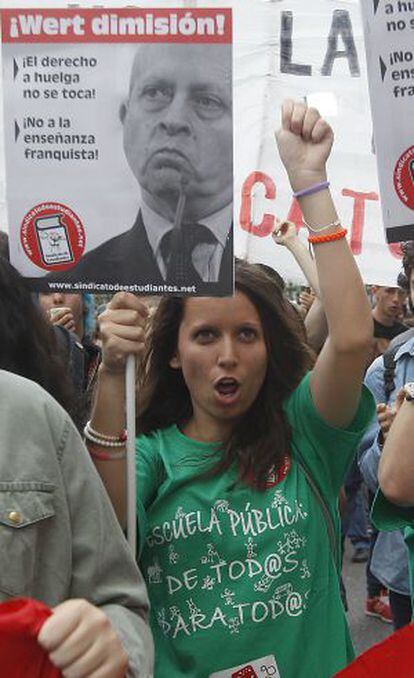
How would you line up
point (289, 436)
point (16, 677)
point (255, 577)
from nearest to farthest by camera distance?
point (16, 677)
point (255, 577)
point (289, 436)

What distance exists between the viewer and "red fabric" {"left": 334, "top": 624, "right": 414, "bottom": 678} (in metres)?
1.88

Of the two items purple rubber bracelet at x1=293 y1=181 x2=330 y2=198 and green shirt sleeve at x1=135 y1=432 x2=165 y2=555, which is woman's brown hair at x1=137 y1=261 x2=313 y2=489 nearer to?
green shirt sleeve at x1=135 y1=432 x2=165 y2=555

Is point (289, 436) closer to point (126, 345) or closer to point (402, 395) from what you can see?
point (402, 395)

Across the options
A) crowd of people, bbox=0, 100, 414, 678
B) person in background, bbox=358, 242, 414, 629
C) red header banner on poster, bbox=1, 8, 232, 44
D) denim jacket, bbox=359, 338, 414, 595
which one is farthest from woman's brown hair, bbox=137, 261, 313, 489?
denim jacket, bbox=359, 338, 414, 595

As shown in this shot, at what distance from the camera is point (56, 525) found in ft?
5.31

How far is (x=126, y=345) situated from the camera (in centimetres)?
224

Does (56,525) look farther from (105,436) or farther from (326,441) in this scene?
(326,441)

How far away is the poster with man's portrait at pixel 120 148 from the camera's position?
7.43 ft

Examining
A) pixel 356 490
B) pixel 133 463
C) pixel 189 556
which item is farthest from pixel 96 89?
pixel 356 490

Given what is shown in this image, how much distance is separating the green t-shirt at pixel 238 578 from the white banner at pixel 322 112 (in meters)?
1.36

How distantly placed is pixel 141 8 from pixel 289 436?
977 mm

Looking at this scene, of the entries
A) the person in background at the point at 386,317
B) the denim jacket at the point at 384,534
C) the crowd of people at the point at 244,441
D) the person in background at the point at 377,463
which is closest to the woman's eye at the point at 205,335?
the crowd of people at the point at 244,441

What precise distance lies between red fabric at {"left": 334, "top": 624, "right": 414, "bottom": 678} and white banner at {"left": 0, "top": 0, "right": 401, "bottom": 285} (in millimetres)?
1853

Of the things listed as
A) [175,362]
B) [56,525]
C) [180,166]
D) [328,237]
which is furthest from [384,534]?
[56,525]
